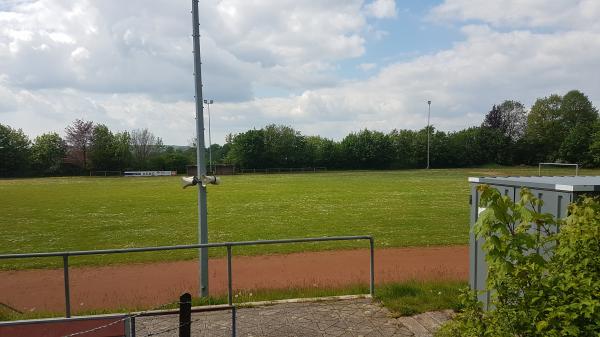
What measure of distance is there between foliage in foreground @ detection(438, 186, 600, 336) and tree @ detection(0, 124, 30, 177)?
320 feet

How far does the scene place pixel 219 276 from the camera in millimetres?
11828

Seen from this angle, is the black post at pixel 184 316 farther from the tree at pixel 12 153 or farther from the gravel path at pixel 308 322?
the tree at pixel 12 153

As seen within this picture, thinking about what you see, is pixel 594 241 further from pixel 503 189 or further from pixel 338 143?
pixel 338 143

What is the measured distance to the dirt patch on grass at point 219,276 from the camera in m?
10.1

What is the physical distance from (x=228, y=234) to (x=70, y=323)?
14.5 meters

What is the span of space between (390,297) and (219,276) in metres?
5.79

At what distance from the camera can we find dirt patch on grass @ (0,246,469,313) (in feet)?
33.0

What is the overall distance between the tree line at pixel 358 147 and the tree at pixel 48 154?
17 centimetres

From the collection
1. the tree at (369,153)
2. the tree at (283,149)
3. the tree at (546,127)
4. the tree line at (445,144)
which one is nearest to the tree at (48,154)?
the tree line at (445,144)

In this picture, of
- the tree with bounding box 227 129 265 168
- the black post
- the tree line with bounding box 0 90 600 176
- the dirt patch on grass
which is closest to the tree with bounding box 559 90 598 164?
the tree line with bounding box 0 90 600 176

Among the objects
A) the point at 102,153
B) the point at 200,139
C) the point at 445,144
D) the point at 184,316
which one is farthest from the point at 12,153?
the point at 184,316

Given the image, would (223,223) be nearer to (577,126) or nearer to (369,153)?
(369,153)

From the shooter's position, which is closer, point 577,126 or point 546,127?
point 577,126

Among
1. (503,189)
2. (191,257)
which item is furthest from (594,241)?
(191,257)
